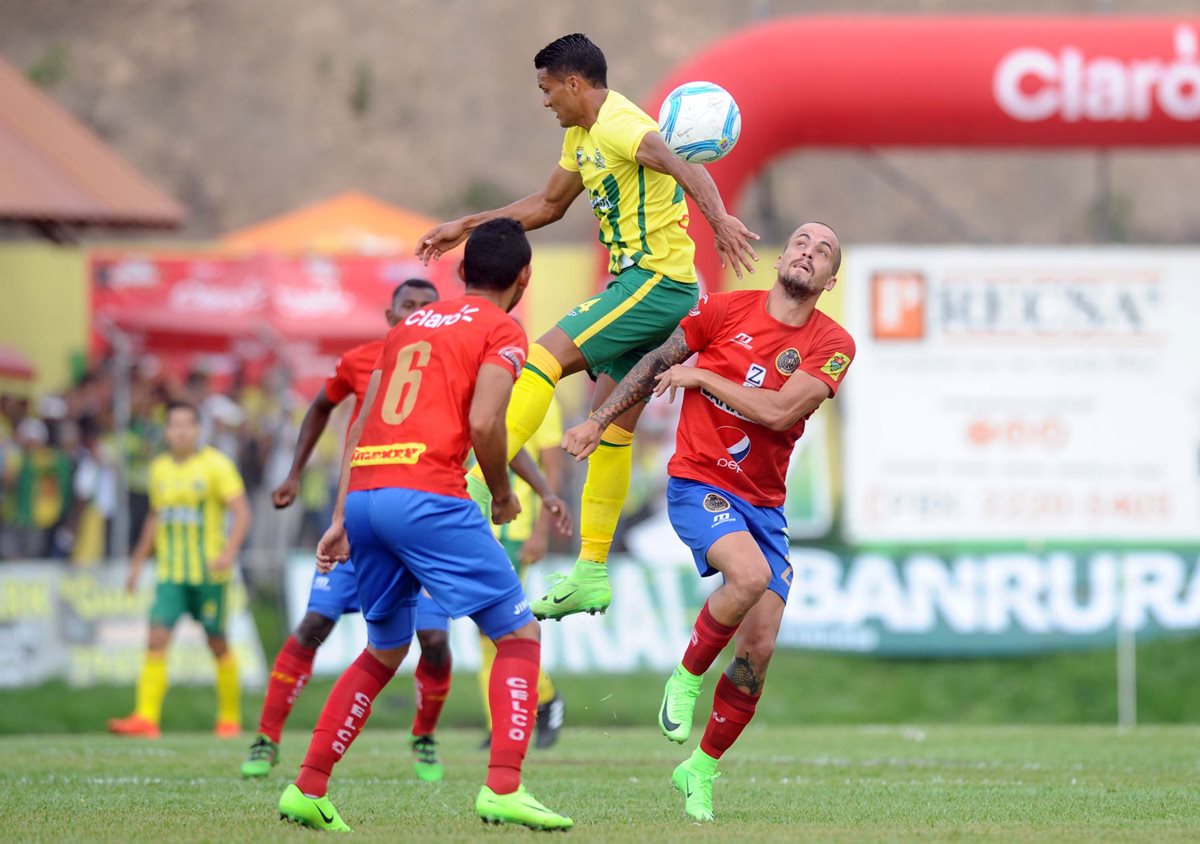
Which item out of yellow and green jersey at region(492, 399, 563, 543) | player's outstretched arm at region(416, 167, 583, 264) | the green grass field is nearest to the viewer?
the green grass field

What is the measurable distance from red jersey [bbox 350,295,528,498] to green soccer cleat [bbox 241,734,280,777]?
3298 millimetres

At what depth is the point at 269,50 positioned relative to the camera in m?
52.2

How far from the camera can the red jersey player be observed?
8.02 metres

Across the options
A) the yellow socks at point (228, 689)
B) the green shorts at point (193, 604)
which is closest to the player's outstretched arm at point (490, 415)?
the green shorts at point (193, 604)

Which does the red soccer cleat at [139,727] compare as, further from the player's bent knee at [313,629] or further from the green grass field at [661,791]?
the player's bent knee at [313,629]

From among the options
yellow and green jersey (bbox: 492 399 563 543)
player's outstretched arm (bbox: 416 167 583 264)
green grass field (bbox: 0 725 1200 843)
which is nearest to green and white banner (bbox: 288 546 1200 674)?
green grass field (bbox: 0 725 1200 843)

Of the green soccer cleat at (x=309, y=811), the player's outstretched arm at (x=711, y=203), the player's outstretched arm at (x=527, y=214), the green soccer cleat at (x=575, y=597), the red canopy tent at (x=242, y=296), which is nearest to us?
the green soccer cleat at (x=309, y=811)

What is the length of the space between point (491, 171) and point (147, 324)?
30127 millimetres

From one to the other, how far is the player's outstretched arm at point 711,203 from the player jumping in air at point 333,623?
211 cm

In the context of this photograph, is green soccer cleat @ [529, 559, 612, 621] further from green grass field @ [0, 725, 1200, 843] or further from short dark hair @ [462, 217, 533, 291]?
short dark hair @ [462, 217, 533, 291]

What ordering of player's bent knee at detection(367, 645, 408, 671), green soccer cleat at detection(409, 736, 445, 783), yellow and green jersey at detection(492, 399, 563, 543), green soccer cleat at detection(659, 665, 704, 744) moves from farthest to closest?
yellow and green jersey at detection(492, 399, 563, 543)
green soccer cleat at detection(409, 736, 445, 783)
green soccer cleat at detection(659, 665, 704, 744)
player's bent knee at detection(367, 645, 408, 671)

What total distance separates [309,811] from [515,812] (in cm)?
83

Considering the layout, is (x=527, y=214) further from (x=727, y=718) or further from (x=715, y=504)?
(x=727, y=718)

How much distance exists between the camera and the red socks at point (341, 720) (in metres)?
7.02
